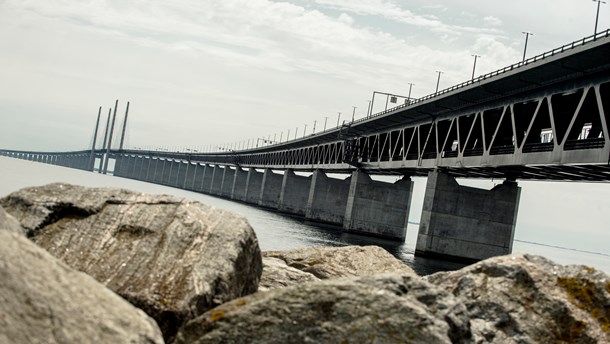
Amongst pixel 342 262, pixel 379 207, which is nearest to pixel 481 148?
pixel 379 207

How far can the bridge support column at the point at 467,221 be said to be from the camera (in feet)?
196

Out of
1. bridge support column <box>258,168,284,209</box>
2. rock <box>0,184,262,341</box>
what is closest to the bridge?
rock <box>0,184,262,341</box>

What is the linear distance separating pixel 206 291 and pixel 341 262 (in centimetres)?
889

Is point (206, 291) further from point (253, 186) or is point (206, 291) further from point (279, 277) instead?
point (253, 186)

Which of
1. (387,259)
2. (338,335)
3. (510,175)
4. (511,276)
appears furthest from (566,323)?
(510,175)

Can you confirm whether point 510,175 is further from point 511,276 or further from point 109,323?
point 109,323

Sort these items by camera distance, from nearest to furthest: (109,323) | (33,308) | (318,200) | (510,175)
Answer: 1. (33,308)
2. (109,323)
3. (510,175)
4. (318,200)

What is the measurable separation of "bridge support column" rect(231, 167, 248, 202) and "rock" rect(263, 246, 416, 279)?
155581 mm

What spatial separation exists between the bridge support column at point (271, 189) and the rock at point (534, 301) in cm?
13922

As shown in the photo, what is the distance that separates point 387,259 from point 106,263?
9.65 m

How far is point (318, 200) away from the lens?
11369 centimetres

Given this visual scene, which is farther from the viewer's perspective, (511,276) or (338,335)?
(511,276)

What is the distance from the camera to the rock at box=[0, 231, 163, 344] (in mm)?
4391

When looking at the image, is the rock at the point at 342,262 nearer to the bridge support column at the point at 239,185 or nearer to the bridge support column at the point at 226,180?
the bridge support column at the point at 239,185
